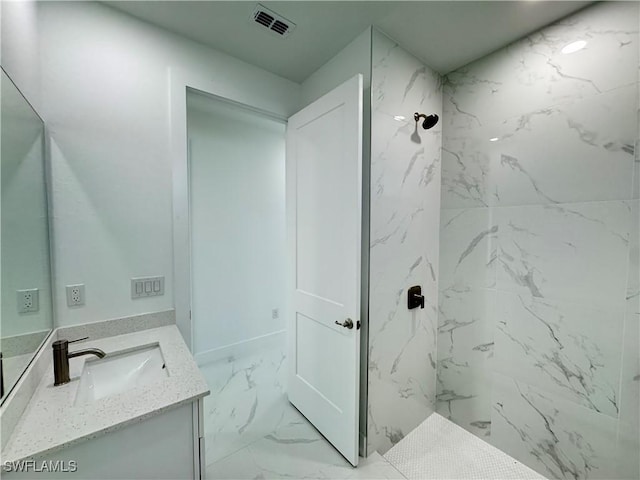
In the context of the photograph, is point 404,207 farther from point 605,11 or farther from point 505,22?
point 605,11

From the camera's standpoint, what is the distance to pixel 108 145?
4.61 ft

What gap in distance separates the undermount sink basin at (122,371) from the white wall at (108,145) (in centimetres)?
27

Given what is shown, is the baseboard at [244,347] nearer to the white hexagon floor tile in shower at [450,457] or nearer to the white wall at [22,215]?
the white wall at [22,215]

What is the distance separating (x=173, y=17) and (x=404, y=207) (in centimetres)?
172

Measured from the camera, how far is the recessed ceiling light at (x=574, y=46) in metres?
1.33

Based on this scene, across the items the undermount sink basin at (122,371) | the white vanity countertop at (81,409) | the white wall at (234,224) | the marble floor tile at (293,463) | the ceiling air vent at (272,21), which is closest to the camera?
the white vanity countertop at (81,409)

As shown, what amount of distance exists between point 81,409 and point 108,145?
1246 mm

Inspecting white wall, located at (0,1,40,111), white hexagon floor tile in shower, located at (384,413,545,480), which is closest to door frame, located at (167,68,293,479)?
white wall, located at (0,1,40,111)

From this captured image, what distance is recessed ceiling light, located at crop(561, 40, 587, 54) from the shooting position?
4.37ft

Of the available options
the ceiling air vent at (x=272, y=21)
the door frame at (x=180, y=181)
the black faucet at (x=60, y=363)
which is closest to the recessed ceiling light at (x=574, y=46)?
the ceiling air vent at (x=272, y=21)

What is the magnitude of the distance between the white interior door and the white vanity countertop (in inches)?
32.6

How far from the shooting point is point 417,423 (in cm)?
189

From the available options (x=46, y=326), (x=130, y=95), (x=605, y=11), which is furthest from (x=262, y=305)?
(x=605, y=11)

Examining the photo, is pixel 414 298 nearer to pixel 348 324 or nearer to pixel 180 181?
pixel 348 324
